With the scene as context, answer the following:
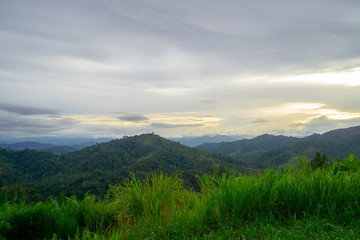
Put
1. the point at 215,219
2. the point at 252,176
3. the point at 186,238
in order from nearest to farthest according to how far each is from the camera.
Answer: the point at 186,238
the point at 215,219
the point at 252,176

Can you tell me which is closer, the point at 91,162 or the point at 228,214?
the point at 228,214

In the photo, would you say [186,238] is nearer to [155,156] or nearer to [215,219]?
[215,219]

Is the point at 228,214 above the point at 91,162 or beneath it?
above

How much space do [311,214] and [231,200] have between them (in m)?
1.36

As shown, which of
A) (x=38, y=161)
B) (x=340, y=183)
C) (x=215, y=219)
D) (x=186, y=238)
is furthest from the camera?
(x=38, y=161)

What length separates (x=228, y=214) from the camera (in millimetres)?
3811

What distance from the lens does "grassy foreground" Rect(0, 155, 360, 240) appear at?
135 inches

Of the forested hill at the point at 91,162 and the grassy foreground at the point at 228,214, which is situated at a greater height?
the grassy foreground at the point at 228,214

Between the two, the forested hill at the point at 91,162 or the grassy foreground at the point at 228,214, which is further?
the forested hill at the point at 91,162

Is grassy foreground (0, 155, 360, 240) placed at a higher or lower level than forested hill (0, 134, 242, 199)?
higher

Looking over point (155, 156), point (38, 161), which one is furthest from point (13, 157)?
point (155, 156)

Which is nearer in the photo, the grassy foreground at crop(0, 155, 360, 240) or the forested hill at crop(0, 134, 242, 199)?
the grassy foreground at crop(0, 155, 360, 240)

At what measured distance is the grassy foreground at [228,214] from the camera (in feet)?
11.3

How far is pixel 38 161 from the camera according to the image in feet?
518
